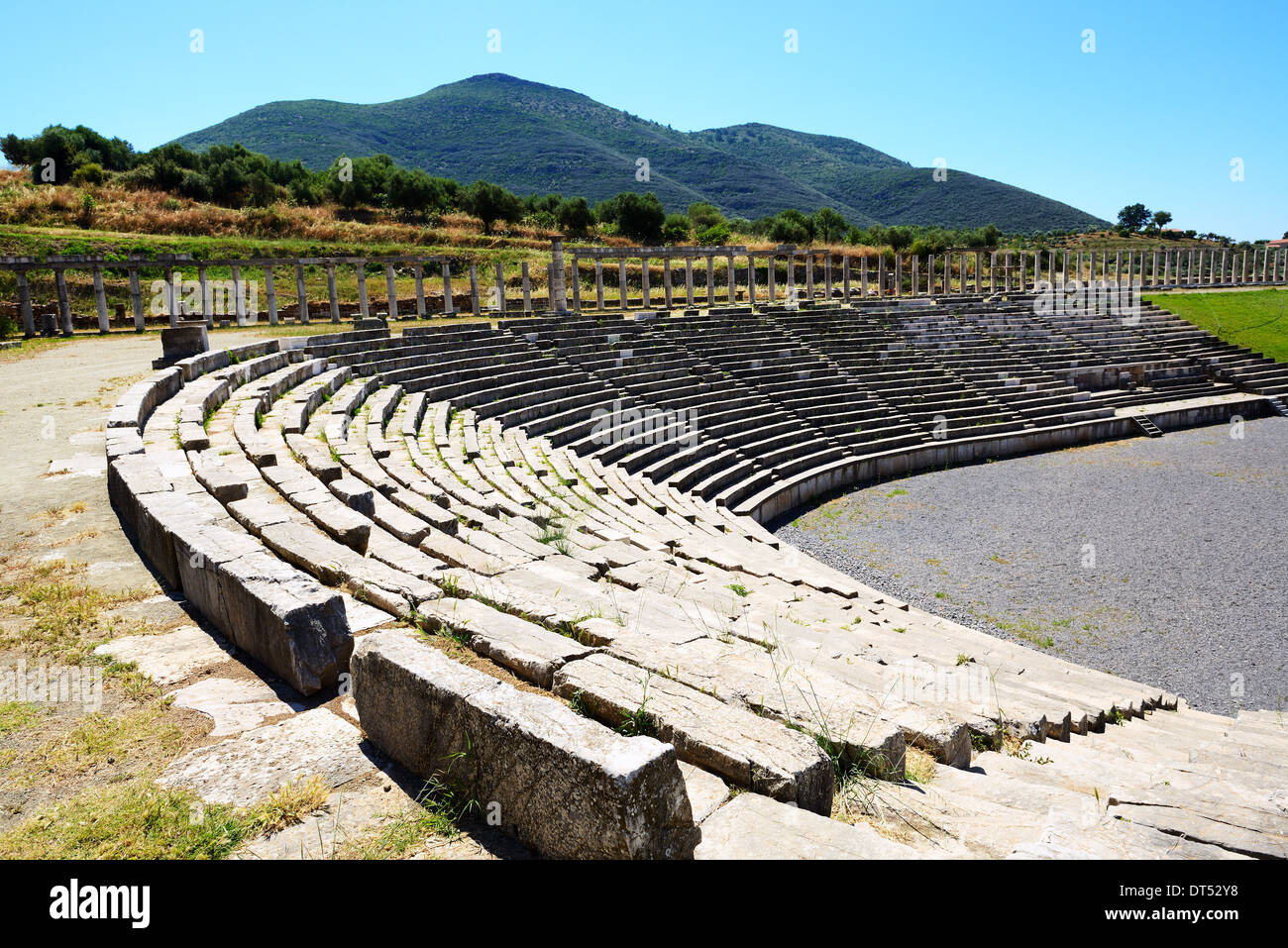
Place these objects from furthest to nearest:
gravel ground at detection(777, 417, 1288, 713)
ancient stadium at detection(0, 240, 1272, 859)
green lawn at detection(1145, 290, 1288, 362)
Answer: green lawn at detection(1145, 290, 1288, 362) < gravel ground at detection(777, 417, 1288, 713) < ancient stadium at detection(0, 240, 1272, 859)

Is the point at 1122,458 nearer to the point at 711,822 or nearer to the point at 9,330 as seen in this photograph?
the point at 711,822

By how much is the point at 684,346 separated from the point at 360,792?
73.2 feet

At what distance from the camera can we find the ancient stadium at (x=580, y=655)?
3.34 m

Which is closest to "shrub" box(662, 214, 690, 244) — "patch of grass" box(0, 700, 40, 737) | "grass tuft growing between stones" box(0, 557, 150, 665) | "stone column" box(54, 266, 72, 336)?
"stone column" box(54, 266, 72, 336)

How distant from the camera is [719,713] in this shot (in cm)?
388

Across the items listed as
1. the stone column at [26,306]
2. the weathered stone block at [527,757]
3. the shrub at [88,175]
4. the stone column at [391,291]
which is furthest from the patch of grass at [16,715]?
the shrub at [88,175]

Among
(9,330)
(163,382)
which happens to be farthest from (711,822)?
(9,330)

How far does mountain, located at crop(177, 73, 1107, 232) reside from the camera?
132625 mm

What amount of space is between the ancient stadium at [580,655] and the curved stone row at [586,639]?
0.08ft

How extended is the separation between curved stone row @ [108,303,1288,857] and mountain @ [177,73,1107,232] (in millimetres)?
119924

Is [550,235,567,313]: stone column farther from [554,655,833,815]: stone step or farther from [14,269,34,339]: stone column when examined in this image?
[554,655,833,815]: stone step

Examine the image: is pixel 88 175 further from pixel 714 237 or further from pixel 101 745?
pixel 101 745

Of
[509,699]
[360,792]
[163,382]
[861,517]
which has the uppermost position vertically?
[163,382]

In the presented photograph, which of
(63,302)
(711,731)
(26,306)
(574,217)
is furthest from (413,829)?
(574,217)
